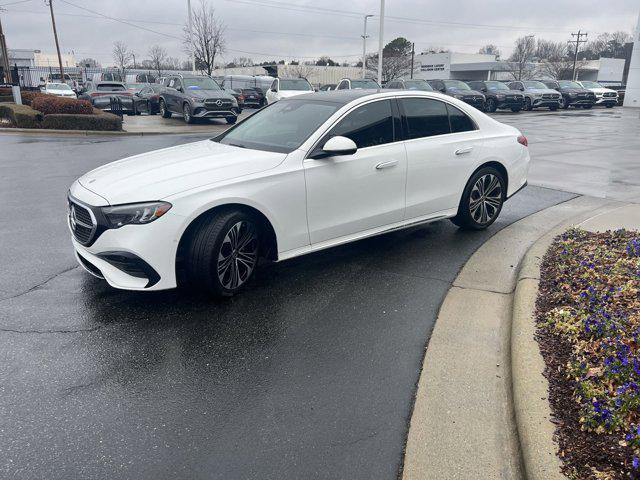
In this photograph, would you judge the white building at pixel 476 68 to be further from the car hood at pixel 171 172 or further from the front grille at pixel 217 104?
the car hood at pixel 171 172

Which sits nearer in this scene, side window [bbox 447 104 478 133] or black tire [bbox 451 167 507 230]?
side window [bbox 447 104 478 133]

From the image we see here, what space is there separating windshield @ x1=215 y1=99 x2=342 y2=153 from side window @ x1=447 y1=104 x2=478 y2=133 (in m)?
1.56

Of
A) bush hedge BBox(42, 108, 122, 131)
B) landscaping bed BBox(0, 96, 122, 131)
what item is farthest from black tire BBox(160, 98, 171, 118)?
bush hedge BBox(42, 108, 122, 131)

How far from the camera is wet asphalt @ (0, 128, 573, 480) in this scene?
2.71 metres

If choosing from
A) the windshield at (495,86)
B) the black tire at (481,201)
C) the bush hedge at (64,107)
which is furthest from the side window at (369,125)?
the windshield at (495,86)

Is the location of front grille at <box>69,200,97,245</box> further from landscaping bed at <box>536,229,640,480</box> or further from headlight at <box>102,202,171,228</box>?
landscaping bed at <box>536,229,640,480</box>

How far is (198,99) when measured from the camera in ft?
66.0

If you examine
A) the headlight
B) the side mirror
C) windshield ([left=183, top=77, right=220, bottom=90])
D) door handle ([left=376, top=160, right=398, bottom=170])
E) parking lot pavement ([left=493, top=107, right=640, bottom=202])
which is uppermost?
windshield ([left=183, top=77, right=220, bottom=90])

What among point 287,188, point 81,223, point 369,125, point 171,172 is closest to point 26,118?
point 81,223

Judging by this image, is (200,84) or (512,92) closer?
(200,84)

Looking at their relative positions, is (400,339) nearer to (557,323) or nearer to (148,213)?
(557,323)

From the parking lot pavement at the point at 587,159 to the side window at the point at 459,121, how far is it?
3.54 m

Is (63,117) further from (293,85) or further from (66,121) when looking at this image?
(293,85)

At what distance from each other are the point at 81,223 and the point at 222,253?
1.20m
